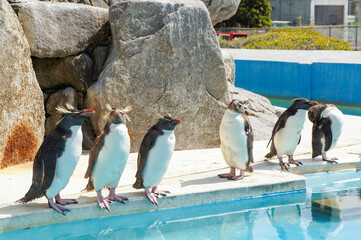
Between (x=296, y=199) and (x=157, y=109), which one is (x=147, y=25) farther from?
(x=296, y=199)

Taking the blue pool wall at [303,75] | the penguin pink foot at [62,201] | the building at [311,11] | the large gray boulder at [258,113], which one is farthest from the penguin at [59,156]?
the building at [311,11]

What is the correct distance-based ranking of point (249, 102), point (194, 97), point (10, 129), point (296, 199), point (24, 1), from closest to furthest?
1. point (296, 199)
2. point (10, 129)
3. point (24, 1)
4. point (194, 97)
5. point (249, 102)

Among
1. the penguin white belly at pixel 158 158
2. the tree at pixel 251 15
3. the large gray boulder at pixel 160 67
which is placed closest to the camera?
the penguin white belly at pixel 158 158

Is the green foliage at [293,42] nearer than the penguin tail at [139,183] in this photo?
No

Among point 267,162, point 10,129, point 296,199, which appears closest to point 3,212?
point 10,129

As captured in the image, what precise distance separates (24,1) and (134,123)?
193 cm

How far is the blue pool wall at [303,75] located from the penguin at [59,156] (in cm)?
1023

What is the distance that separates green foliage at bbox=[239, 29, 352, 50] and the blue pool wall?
669 cm

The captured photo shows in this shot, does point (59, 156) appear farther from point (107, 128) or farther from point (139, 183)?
point (139, 183)

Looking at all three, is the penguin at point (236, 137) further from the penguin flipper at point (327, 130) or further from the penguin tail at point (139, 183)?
the penguin flipper at point (327, 130)

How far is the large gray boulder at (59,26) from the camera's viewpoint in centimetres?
668

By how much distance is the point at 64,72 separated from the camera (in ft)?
23.7

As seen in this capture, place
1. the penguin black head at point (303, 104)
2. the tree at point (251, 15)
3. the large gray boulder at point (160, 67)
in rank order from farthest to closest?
1. the tree at point (251, 15)
2. the large gray boulder at point (160, 67)
3. the penguin black head at point (303, 104)

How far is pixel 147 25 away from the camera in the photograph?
718cm
